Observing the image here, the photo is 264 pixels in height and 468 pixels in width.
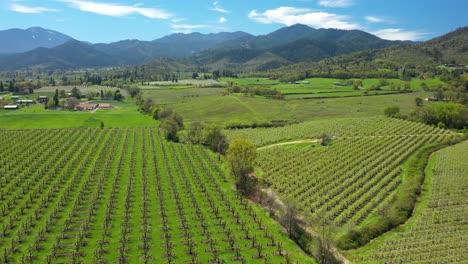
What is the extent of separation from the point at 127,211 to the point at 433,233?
139 ft

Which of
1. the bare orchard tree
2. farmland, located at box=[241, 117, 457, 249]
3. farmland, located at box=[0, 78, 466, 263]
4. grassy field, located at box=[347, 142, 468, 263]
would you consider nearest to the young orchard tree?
farmland, located at box=[0, 78, 466, 263]

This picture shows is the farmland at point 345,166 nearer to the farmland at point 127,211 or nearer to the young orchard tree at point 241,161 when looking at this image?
the young orchard tree at point 241,161

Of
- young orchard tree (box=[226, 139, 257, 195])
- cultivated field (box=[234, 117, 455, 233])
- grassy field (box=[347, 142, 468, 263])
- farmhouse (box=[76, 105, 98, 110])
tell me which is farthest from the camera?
farmhouse (box=[76, 105, 98, 110])

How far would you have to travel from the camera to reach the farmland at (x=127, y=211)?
41.7 meters

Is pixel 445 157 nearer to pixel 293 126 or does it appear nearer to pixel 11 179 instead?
pixel 293 126

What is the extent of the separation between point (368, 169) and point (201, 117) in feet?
272

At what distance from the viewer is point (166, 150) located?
88688 millimetres

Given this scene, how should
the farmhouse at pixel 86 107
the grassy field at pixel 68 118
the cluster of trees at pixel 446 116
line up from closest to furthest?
the cluster of trees at pixel 446 116 → the grassy field at pixel 68 118 → the farmhouse at pixel 86 107

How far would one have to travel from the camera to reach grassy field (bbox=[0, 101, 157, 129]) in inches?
4801

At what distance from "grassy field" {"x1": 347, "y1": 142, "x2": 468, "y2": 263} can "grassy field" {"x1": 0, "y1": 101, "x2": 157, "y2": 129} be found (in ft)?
300

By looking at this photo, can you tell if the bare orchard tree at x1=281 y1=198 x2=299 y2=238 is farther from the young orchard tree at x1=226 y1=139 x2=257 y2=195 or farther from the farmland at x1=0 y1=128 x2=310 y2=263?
the young orchard tree at x1=226 y1=139 x2=257 y2=195

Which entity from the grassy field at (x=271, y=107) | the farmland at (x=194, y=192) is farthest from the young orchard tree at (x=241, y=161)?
the grassy field at (x=271, y=107)

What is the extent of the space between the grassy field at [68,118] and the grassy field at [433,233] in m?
91.3

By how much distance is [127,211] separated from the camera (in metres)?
52.2
